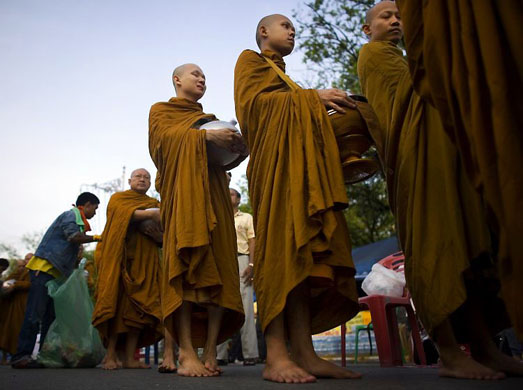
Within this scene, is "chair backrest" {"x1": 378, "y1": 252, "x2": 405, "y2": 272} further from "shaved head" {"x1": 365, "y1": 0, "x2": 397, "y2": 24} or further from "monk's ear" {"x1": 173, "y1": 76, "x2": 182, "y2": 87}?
"shaved head" {"x1": 365, "y1": 0, "x2": 397, "y2": 24}

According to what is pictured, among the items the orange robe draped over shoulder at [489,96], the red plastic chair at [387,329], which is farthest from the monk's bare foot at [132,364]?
the orange robe draped over shoulder at [489,96]

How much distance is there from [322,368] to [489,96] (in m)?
1.60

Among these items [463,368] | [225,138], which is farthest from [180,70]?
[463,368]

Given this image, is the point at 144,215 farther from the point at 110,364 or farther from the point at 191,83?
the point at 191,83

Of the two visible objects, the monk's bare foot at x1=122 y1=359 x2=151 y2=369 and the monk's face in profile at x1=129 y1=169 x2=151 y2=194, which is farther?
the monk's face in profile at x1=129 y1=169 x2=151 y2=194

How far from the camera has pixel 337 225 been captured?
2.92m

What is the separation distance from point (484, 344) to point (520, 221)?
148 cm

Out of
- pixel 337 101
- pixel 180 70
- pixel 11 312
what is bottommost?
pixel 11 312

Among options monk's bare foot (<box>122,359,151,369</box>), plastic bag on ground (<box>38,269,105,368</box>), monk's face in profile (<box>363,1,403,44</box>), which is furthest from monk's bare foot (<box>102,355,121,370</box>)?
monk's face in profile (<box>363,1,403,44</box>)

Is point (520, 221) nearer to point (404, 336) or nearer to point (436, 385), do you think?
point (436, 385)

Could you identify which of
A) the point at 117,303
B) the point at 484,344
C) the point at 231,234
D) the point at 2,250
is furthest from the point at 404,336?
the point at 2,250

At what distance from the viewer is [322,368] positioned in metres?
2.80

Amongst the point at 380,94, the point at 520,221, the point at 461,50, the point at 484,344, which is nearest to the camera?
the point at 520,221

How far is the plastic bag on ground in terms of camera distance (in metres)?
5.70
